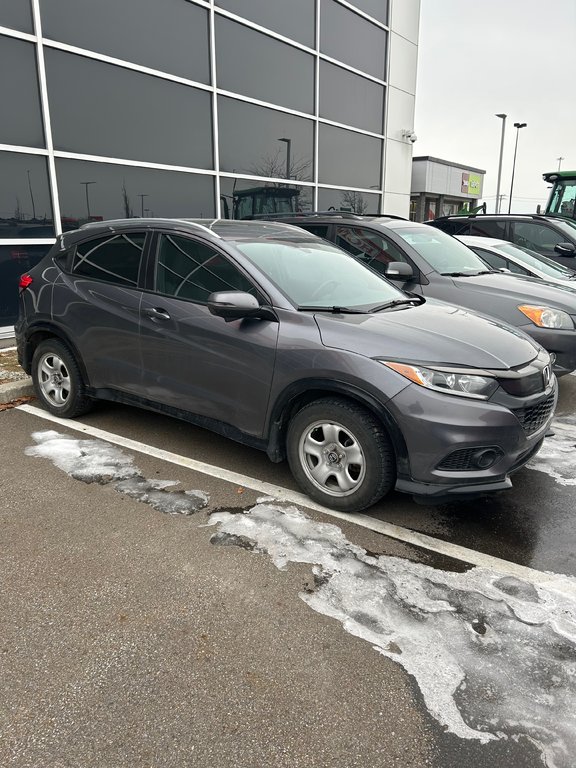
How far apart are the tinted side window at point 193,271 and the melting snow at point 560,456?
2410 mm

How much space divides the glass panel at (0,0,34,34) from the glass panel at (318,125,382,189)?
6.69m

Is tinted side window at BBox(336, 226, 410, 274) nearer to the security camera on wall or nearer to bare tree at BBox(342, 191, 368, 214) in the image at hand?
bare tree at BBox(342, 191, 368, 214)

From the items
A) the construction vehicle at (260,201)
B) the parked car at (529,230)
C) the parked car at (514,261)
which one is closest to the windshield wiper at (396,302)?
the parked car at (514,261)

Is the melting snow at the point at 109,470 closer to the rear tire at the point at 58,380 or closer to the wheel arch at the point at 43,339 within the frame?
the rear tire at the point at 58,380

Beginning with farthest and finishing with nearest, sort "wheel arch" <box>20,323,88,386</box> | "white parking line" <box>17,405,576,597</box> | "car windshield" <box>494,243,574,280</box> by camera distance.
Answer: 1. "car windshield" <box>494,243,574,280</box>
2. "wheel arch" <box>20,323,88,386</box>
3. "white parking line" <box>17,405,576,597</box>

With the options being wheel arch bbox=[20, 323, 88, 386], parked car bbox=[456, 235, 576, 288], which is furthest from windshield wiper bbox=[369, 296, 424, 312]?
parked car bbox=[456, 235, 576, 288]

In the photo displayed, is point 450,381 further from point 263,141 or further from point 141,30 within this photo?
point 263,141

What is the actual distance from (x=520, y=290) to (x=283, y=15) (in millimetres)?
8789

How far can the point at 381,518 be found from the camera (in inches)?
132

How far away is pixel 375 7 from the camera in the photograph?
13789 mm

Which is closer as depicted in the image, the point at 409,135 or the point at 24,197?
the point at 24,197

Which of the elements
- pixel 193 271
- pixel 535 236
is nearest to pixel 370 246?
pixel 193 271

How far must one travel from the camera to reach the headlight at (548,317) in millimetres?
5363

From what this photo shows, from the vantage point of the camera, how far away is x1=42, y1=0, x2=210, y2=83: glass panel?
7.71 metres
